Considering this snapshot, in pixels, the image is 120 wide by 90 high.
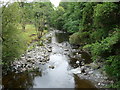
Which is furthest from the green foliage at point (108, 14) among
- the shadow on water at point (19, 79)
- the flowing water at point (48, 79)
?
the shadow on water at point (19, 79)

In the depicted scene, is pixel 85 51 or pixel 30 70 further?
pixel 85 51

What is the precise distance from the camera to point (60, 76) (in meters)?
10.3

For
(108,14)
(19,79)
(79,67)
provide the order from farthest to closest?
(79,67) → (19,79) → (108,14)

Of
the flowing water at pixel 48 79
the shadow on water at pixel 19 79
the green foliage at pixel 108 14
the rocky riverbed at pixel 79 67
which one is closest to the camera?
the green foliage at pixel 108 14

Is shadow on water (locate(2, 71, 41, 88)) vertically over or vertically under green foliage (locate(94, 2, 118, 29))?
under

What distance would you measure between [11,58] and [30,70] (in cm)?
191

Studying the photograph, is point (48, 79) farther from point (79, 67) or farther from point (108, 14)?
point (108, 14)

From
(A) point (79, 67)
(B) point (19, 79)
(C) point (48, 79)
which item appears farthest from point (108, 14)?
(B) point (19, 79)

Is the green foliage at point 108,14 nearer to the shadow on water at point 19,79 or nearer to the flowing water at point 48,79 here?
the flowing water at point 48,79

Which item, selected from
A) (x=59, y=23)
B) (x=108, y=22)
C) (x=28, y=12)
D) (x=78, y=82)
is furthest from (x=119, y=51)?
(x=59, y=23)

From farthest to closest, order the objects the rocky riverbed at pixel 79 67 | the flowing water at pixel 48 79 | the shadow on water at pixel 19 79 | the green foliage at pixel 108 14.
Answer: the rocky riverbed at pixel 79 67
the shadow on water at pixel 19 79
the flowing water at pixel 48 79
the green foliage at pixel 108 14

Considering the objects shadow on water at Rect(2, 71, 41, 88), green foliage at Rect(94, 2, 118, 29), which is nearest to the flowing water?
shadow on water at Rect(2, 71, 41, 88)

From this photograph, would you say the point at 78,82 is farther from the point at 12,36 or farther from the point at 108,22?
the point at 12,36

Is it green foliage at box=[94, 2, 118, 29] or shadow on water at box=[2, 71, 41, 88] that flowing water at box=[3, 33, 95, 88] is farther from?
green foliage at box=[94, 2, 118, 29]
